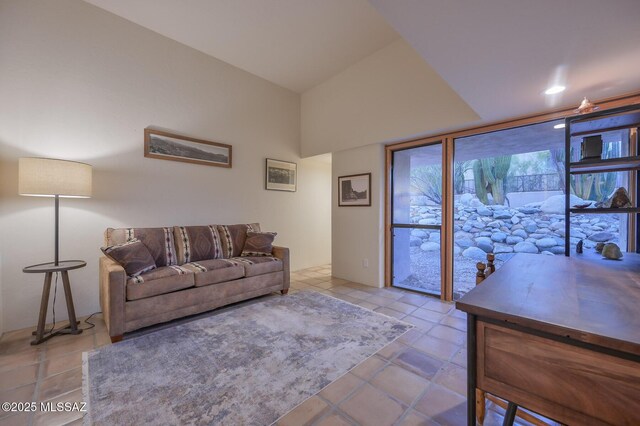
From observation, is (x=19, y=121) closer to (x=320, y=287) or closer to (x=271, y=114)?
(x=271, y=114)

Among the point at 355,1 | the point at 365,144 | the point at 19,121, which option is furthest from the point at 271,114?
the point at 19,121

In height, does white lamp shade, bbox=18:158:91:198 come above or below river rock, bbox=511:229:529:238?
above

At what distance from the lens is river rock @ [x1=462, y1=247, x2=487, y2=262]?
3084mm

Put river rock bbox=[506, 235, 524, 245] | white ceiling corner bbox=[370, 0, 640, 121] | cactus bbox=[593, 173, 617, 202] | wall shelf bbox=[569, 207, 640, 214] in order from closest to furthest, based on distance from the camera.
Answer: white ceiling corner bbox=[370, 0, 640, 121] → wall shelf bbox=[569, 207, 640, 214] → cactus bbox=[593, 173, 617, 202] → river rock bbox=[506, 235, 524, 245]

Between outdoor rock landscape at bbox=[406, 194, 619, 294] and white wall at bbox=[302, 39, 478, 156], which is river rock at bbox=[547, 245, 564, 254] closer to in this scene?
outdoor rock landscape at bbox=[406, 194, 619, 294]

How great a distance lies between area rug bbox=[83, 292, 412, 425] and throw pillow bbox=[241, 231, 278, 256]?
854mm

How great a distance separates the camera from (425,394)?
1.57 meters

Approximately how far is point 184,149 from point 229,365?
2795 millimetres

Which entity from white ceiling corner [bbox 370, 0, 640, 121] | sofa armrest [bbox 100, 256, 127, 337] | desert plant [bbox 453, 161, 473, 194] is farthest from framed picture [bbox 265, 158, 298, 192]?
white ceiling corner [bbox 370, 0, 640, 121]

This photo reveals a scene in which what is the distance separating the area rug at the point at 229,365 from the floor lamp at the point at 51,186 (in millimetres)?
632

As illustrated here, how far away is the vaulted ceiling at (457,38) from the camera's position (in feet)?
4.21

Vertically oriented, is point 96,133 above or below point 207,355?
above

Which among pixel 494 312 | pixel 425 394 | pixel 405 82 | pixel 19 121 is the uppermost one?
pixel 405 82

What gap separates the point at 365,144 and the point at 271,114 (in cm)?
176
